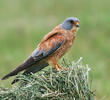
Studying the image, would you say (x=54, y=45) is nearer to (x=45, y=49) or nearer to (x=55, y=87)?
(x=45, y=49)

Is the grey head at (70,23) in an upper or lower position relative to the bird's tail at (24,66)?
upper

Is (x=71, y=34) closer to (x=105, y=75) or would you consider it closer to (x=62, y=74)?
(x=62, y=74)

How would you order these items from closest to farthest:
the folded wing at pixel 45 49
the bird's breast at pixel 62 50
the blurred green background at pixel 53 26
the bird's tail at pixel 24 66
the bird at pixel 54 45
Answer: the bird's tail at pixel 24 66
the folded wing at pixel 45 49
the bird at pixel 54 45
the bird's breast at pixel 62 50
the blurred green background at pixel 53 26

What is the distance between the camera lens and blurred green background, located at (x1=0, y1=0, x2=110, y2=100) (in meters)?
12.5

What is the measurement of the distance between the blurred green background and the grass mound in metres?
4.73

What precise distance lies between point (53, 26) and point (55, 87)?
963cm

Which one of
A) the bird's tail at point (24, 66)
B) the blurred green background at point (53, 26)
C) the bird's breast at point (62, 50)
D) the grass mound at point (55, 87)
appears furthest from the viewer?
the blurred green background at point (53, 26)

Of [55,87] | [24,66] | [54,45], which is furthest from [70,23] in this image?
[55,87]

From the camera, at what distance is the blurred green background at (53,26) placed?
40.9 feet

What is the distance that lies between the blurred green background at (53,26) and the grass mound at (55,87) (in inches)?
186

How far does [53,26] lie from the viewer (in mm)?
15086

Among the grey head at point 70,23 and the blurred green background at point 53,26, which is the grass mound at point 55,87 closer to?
the grey head at point 70,23

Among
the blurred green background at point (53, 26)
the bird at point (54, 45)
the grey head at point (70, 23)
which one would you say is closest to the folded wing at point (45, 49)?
the bird at point (54, 45)

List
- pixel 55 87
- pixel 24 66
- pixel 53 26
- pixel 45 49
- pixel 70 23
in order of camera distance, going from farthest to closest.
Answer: pixel 53 26
pixel 70 23
pixel 45 49
pixel 24 66
pixel 55 87
